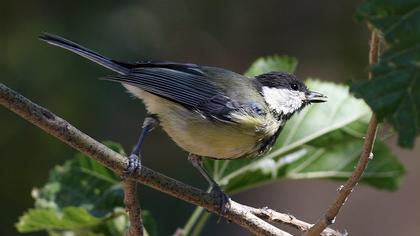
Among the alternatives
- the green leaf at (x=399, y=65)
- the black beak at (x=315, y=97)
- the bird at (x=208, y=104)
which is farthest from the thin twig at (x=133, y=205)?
the black beak at (x=315, y=97)

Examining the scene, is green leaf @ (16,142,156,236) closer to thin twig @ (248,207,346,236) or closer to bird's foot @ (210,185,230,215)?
bird's foot @ (210,185,230,215)

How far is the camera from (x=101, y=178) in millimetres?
3100

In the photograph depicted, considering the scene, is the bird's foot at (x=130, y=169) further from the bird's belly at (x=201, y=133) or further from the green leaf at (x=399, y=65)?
the green leaf at (x=399, y=65)

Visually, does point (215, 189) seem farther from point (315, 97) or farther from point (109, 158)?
point (315, 97)

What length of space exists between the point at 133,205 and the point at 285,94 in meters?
1.49

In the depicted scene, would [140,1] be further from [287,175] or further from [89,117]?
[287,175]

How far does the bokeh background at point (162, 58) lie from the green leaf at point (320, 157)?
279cm

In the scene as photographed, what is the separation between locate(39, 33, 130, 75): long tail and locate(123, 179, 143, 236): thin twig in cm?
89

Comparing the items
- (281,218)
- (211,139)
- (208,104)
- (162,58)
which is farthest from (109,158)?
(162,58)

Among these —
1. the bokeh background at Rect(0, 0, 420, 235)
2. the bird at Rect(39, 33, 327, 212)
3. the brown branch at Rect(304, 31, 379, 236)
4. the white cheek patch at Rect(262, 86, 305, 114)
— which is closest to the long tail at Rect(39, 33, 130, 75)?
the bird at Rect(39, 33, 327, 212)

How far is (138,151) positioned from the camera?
280 cm

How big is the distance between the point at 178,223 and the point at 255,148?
330 centimetres

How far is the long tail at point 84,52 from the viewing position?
113 inches

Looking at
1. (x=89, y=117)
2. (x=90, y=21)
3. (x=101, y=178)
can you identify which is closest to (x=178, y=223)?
(x=89, y=117)
